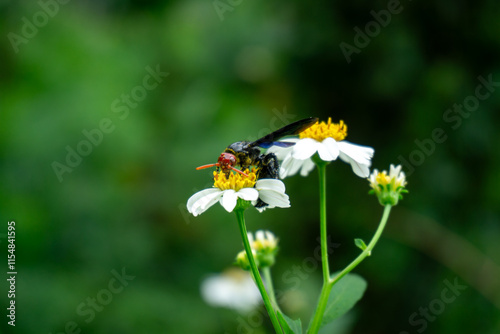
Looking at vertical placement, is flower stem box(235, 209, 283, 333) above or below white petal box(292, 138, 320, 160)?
below

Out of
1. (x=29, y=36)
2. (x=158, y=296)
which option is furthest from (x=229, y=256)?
(x=29, y=36)

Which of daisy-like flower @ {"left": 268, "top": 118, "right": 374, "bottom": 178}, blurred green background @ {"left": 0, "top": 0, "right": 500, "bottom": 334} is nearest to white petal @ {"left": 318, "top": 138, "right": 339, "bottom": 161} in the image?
daisy-like flower @ {"left": 268, "top": 118, "right": 374, "bottom": 178}

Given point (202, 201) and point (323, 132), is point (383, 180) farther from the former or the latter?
point (202, 201)

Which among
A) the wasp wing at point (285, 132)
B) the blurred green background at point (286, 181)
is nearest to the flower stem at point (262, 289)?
the wasp wing at point (285, 132)

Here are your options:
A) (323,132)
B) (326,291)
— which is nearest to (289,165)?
(323,132)

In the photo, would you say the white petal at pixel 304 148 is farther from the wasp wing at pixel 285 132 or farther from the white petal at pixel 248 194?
the white petal at pixel 248 194

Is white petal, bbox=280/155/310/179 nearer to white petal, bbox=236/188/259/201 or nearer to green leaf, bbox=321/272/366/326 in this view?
white petal, bbox=236/188/259/201
